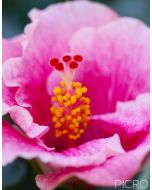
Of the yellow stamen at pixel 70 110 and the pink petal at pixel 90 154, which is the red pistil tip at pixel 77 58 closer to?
the yellow stamen at pixel 70 110

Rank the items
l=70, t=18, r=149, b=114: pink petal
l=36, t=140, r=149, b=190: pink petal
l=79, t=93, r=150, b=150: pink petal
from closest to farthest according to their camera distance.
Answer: l=36, t=140, r=149, b=190: pink petal
l=79, t=93, r=150, b=150: pink petal
l=70, t=18, r=149, b=114: pink petal

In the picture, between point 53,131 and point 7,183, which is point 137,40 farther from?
point 7,183

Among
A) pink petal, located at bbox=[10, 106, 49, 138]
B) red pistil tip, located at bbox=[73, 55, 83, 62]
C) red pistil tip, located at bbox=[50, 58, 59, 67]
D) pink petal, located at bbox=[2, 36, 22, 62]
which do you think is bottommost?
pink petal, located at bbox=[10, 106, 49, 138]

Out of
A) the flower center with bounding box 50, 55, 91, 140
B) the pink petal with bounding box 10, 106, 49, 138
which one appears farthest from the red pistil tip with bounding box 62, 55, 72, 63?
the pink petal with bounding box 10, 106, 49, 138

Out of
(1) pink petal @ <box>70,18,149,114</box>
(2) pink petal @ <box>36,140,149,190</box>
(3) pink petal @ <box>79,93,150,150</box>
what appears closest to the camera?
(2) pink petal @ <box>36,140,149,190</box>

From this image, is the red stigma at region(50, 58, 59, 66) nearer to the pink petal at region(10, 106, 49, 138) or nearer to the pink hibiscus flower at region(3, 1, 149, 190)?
the pink hibiscus flower at region(3, 1, 149, 190)

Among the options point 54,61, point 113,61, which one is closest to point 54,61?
point 54,61

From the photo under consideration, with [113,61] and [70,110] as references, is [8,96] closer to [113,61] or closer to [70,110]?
[70,110]
